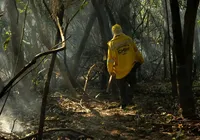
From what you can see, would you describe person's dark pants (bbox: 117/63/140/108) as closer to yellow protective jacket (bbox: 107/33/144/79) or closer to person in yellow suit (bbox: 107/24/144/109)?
person in yellow suit (bbox: 107/24/144/109)

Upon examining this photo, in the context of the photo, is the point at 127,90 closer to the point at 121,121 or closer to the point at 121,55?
the point at 121,55

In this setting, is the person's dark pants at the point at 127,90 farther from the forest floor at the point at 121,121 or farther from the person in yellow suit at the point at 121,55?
the person in yellow suit at the point at 121,55

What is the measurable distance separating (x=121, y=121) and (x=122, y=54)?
140cm

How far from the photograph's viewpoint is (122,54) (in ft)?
21.5

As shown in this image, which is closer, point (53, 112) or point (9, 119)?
point (9, 119)

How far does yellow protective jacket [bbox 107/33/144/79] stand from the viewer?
6555mm

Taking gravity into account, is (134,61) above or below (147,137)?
above

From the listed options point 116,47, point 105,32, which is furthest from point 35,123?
point 105,32

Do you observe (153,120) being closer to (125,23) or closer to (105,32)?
(105,32)

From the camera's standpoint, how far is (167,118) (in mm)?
5680

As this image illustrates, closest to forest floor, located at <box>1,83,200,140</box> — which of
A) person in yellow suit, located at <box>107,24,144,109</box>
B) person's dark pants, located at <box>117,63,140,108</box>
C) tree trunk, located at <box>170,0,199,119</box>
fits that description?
person's dark pants, located at <box>117,63,140,108</box>

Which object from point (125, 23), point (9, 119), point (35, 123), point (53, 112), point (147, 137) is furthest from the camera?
point (125, 23)

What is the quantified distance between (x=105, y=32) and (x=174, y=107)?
3127mm

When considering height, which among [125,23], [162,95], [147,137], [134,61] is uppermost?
[125,23]
